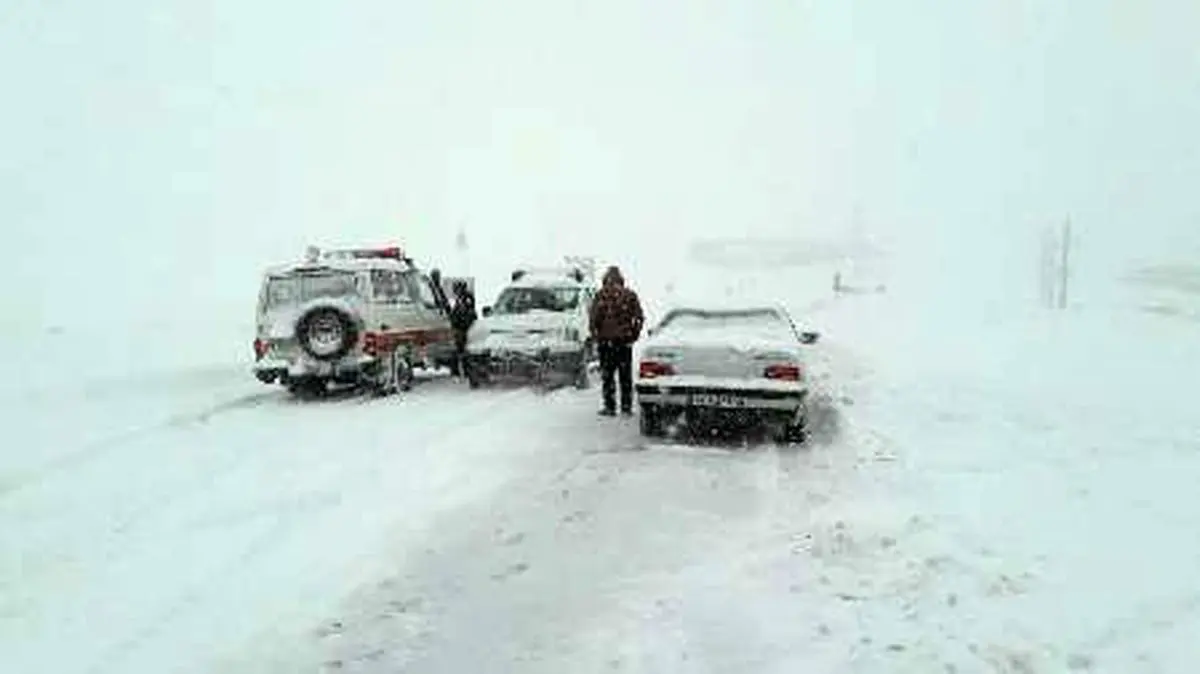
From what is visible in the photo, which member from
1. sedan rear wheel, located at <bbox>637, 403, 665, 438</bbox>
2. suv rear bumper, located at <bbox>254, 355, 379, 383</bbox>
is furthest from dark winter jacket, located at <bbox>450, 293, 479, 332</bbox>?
sedan rear wheel, located at <bbox>637, 403, 665, 438</bbox>

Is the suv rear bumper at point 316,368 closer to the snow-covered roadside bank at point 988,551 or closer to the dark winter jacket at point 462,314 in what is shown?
the dark winter jacket at point 462,314

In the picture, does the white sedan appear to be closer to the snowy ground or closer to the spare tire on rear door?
the snowy ground

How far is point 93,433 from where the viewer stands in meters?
14.4

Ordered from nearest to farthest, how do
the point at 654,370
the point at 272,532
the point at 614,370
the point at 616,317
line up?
the point at 272,532 → the point at 654,370 → the point at 616,317 → the point at 614,370

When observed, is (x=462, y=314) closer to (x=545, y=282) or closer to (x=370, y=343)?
(x=545, y=282)

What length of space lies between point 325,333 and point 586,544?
28.6 ft

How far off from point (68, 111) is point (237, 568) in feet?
297

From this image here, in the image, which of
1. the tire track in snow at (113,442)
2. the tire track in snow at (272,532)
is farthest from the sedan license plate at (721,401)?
the tire track in snow at (113,442)

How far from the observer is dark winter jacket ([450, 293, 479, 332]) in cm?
1927

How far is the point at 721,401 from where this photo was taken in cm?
1245

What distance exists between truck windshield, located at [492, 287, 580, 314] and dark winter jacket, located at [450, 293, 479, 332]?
853 mm

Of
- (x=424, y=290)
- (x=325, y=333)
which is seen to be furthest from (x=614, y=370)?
(x=424, y=290)

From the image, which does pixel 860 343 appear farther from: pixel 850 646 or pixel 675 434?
pixel 850 646

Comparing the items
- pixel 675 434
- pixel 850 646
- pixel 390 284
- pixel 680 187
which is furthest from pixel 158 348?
pixel 680 187
